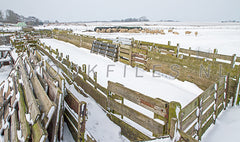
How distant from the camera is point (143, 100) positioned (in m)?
3.70

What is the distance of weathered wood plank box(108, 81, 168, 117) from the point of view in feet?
10.7

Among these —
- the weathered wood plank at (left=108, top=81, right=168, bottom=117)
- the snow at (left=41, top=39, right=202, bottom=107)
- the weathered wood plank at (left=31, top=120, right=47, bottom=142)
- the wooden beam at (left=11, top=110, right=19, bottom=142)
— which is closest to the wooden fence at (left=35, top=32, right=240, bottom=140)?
the weathered wood plank at (left=108, top=81, right=168, bottom=117)

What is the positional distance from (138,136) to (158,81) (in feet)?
15.9

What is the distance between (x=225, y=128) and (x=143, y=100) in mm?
2806

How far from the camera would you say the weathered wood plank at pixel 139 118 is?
3.47 m

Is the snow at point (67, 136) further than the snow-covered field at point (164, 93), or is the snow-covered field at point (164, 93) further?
the snow-covered field at point (164, 93)

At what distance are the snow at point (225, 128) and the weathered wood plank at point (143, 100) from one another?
1865 millimetres

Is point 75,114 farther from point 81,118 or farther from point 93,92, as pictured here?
point 93,92

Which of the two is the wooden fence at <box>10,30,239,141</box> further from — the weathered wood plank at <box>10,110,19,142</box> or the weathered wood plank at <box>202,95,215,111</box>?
the weathered wood plank at <box>10,110,19,142</box>

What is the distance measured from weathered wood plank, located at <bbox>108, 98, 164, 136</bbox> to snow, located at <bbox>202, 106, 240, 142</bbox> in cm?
162

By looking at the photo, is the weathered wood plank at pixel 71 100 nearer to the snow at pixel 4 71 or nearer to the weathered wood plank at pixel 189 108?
the weathered wood plank at pixel 189 108

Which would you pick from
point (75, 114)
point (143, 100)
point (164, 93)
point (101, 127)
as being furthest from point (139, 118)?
point (164, 93)

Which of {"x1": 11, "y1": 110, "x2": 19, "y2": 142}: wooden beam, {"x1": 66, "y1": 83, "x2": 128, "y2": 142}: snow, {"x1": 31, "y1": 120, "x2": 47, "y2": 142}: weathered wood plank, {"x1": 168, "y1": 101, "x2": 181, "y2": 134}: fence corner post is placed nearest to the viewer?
{"x1": 31, "y1": 120, "x2": 47, "y2": 142}: weathered wood plank

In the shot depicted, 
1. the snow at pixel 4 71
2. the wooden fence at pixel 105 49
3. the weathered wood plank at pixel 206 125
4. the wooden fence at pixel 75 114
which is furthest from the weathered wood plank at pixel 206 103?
the snow at pixel 4 71
